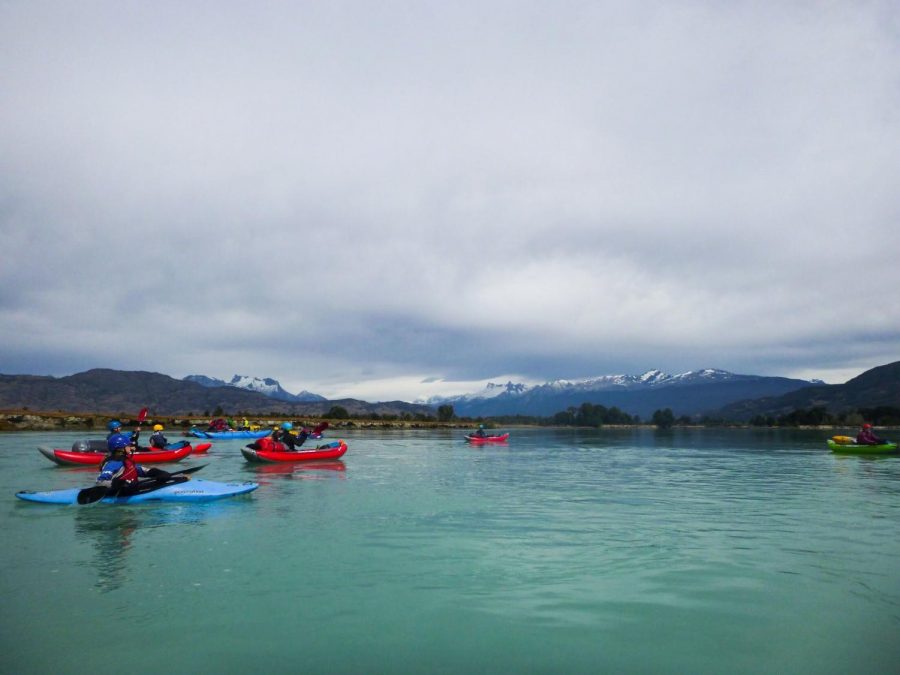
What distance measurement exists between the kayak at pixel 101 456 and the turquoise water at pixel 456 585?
9809 mm

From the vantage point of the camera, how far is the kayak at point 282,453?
126 ft

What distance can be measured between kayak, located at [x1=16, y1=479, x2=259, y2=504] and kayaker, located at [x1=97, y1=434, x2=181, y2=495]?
0.41 m

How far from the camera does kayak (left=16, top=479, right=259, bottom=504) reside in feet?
72.7

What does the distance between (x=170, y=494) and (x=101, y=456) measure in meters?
17.0

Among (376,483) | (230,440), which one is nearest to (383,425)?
(230,440)

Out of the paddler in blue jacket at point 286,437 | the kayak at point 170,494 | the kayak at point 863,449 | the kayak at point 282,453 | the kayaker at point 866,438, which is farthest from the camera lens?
the kayaker at point 866,438

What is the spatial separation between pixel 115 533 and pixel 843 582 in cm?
1955

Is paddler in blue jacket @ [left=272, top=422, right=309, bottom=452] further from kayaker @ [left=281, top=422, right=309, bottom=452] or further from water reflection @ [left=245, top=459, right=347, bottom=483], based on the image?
water reflection @ [left=245, top=459, right=347, bottom=483]

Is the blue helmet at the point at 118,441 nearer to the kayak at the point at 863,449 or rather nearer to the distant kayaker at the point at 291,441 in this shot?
the distant kayaker at the point at 291,441

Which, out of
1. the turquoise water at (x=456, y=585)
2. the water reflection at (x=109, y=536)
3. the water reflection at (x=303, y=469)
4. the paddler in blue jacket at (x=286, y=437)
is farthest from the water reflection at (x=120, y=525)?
the paddler in blue jacket at (x=286, y=437)

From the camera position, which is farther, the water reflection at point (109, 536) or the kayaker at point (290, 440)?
the kayaker at point (290, 440)

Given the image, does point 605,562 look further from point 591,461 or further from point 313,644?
point 591,461

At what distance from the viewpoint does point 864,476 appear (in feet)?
115

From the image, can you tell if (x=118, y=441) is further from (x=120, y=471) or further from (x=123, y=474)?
(x=123, y=474)
